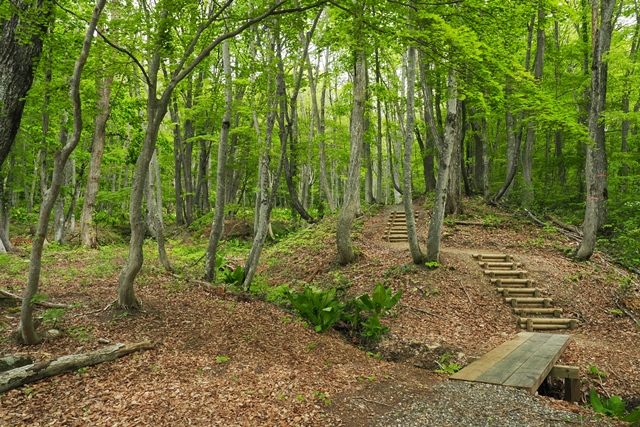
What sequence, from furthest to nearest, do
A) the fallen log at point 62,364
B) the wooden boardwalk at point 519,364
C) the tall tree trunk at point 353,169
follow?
the tall tree trunk at point 353,169 < the wooden boardwalk at point 519,364 < the fallen log at point 62,364

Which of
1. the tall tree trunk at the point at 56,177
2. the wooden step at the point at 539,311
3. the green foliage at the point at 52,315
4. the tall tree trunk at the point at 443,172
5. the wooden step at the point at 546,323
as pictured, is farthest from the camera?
the tall tree trunk at the point at 443,172

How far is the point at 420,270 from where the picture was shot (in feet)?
33.6

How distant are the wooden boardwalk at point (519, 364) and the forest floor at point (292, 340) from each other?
0.35 meters

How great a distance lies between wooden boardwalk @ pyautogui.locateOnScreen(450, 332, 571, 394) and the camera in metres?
5.11

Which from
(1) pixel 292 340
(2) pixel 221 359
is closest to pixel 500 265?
(1) pixel 292 340

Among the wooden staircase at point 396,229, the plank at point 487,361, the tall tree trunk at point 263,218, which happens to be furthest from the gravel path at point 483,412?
the wooden staircase at point 396,229

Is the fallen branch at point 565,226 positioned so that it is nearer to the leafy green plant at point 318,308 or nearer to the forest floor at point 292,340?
the forest floor at point 292,340

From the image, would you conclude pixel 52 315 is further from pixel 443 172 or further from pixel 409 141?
pixel 443 172

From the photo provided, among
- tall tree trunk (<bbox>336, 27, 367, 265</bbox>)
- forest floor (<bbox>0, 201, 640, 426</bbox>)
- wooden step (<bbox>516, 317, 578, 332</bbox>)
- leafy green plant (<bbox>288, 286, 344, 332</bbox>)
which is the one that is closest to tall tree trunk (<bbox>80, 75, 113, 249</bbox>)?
forest floor (<bbox>0, 201, 640, 426</bbox>)

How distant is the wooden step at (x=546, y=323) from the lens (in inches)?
336

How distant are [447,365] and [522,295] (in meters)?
4.13

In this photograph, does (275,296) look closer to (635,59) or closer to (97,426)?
(97,426)

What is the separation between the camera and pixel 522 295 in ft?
32.0

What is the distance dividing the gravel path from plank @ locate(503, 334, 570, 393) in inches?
8.2
